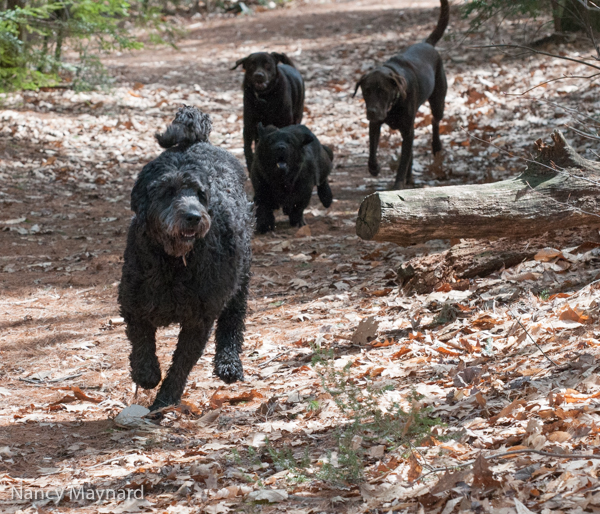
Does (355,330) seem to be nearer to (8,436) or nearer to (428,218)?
(428,218)

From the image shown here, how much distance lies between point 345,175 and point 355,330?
6842 mm

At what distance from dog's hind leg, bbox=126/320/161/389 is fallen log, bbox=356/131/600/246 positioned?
5.89 ft

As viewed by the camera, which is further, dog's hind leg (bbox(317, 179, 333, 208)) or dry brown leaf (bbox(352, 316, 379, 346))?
dog's hind leg (bbox(317, 179, 333, 208))

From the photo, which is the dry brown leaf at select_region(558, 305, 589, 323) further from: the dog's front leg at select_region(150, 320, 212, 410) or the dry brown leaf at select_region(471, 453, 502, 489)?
the dog's front leg at select_region(150, 320, 212, 410)

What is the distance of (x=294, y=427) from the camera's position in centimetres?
440

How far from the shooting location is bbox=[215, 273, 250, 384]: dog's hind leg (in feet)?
18.3

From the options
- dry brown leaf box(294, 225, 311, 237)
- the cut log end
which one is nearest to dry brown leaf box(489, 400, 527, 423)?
the cut log end

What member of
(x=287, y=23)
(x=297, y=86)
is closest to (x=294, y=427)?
(x=297, y=86)

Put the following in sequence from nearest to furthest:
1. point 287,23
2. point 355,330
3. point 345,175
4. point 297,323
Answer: point 355,330 < point 297,323 < point 345,175 < point 287,23

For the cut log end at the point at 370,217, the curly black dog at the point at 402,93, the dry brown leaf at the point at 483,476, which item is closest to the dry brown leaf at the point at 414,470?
the dry brown leaf at the point at 483,476

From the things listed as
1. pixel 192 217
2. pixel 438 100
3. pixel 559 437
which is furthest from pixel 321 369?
pixel 438 100

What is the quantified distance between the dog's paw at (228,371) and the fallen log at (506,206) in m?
1.41

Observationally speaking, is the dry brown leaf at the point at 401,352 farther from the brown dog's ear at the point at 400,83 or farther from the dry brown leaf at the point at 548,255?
the brown dog's ear at the point at 400,83

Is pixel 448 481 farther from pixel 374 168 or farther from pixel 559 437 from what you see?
pixel 374 168
